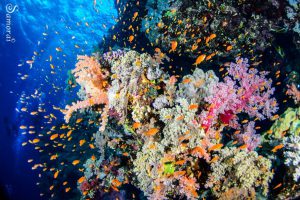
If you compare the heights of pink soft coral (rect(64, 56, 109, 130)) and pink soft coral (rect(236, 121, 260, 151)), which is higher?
pink soft coral (rect(64, 56, 109, 130))

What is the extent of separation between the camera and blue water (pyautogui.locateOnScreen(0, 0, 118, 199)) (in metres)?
26.3

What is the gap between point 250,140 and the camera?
5965 millimetres

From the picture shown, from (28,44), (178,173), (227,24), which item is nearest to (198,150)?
(178,173)

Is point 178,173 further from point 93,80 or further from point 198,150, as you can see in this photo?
point 93,80

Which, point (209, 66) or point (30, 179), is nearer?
point (209, 66)

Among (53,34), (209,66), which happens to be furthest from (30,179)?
(209,66)

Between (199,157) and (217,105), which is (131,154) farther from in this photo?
(217,105)

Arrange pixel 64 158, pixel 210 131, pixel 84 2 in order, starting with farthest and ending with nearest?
pixel 84 2
pixel 64 158
pixel 210 131

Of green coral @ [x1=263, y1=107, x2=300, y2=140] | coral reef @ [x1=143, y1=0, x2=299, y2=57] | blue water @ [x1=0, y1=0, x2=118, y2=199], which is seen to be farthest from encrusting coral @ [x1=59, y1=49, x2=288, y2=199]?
blue water @ [x1=0, y1=0, x2=118, y2=199]

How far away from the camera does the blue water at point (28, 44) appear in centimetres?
2627

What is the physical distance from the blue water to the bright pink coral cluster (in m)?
17.7

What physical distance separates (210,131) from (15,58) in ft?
124

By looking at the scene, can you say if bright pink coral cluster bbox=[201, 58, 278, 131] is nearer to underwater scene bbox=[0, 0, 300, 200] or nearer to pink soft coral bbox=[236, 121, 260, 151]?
underwater scene bbox=[0, 0, 300, 200]

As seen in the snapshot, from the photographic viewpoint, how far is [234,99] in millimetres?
5328
